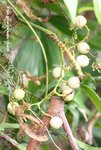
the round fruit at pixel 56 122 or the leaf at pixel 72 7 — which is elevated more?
the leaf at pixel 72 7

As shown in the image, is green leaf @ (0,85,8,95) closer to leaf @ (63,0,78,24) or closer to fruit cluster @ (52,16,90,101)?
fruit cluster @ (52,16,90,101)

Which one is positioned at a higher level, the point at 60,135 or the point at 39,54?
the point at 39,54

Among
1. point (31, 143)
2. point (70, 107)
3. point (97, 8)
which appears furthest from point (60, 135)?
point (97, 8)

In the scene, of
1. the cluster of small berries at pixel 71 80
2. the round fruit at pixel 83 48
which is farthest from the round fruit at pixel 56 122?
the round fruit at pixel 83 48

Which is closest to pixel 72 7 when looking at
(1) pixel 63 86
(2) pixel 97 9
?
(2) pixel 97 9

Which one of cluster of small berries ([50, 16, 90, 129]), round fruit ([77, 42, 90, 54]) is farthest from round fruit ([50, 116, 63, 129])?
round fruit ([77, 42, 90, 54])

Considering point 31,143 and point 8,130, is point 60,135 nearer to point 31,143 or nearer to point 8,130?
point 8,130

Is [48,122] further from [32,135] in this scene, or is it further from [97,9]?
[97,9]

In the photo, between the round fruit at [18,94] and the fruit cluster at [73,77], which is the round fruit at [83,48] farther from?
the round fruit at [18,94]
